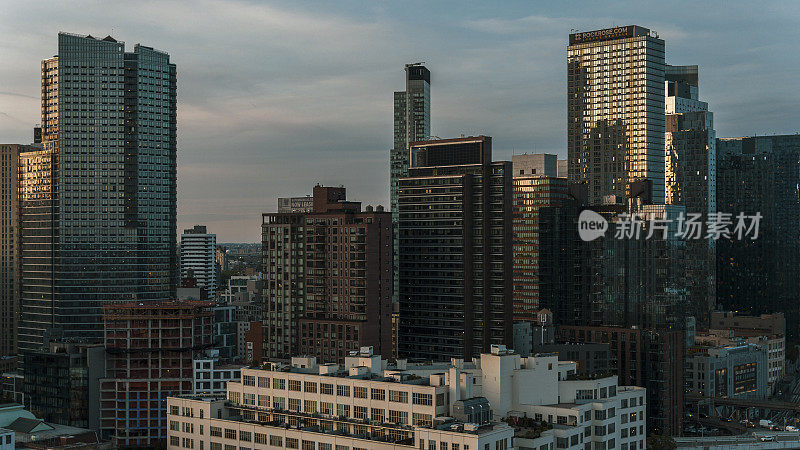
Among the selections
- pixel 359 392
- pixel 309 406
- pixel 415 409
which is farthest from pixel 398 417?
pixel 309 406

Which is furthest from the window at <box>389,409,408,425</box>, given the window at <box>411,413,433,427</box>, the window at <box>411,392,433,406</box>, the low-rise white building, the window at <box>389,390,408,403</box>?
the window at <box>411,392,433,406</box>

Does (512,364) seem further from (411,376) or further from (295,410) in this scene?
(295,410)

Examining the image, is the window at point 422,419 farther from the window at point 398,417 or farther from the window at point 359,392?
the window at point 359,392

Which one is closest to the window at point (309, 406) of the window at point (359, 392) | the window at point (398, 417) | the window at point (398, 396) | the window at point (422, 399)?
the window at point (359, 392)

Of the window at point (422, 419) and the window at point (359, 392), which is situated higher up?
the window at point (359, 392)

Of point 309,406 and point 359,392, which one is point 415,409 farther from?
point 309,406


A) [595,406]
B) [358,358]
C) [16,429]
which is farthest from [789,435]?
[16,429]

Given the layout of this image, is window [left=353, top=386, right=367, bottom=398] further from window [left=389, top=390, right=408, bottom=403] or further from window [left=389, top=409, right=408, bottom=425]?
window [left=389, top=409, right=408, bottom=425]
